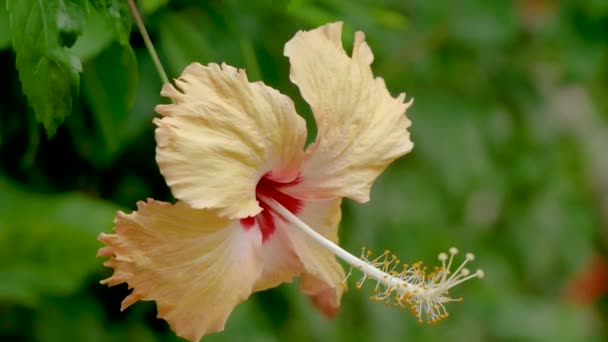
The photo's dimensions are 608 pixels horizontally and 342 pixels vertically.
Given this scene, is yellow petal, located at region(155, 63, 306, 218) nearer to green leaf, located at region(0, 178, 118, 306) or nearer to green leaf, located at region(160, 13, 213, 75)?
green leaf, located at region(160, 13, 213, 75)

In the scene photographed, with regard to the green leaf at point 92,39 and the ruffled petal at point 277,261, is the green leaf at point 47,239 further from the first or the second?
the ruffled petal at point 277,261

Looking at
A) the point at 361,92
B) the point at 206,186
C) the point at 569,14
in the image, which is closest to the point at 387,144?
the point at 361,92

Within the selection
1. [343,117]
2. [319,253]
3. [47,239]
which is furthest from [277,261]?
[47,239]

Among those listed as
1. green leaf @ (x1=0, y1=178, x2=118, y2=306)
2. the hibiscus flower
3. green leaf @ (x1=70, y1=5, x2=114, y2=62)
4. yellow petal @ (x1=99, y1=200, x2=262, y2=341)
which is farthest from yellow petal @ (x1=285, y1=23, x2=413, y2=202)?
green leaf @ (x1=0, y1=178, x2=118, y2=306)

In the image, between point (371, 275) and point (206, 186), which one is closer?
point (206, 186)

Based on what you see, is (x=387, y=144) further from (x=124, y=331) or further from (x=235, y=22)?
(x=124, y=331)

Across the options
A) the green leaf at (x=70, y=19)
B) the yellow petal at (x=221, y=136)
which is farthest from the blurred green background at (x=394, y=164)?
the yellow petal at (x=221, y=136)

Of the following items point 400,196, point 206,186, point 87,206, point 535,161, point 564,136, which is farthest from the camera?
point 564,136

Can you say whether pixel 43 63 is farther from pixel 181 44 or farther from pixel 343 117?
pixel 181 44
